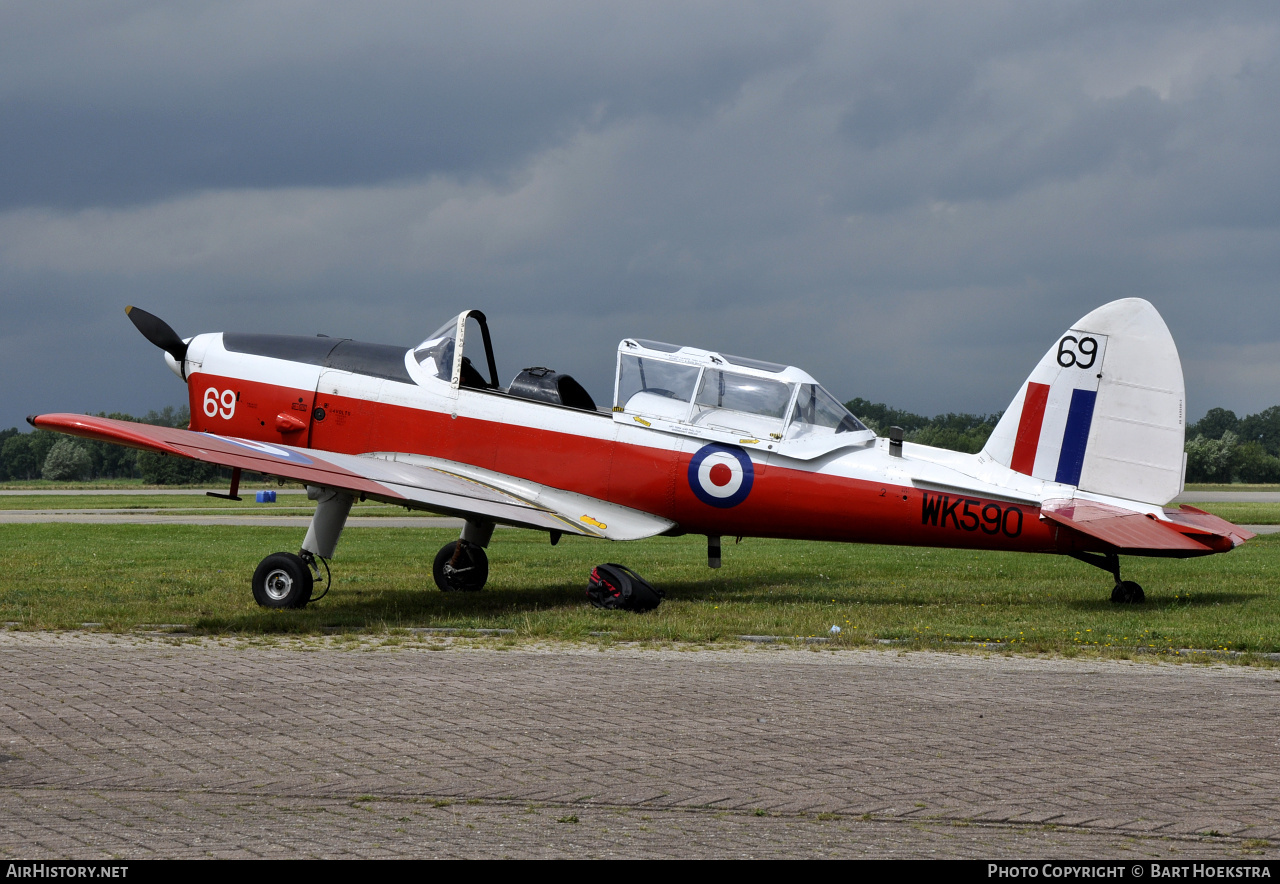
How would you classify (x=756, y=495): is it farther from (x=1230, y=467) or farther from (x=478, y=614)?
(x=1230, y=467)

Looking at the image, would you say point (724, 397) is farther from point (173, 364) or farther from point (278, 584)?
point (173, 364)

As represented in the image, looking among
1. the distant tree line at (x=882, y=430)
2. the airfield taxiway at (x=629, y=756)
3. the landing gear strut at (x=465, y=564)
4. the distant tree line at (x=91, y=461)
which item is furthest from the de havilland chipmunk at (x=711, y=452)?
the distant tree line at (x=91, y=461)

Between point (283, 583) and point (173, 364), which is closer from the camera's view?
point (283, 583)

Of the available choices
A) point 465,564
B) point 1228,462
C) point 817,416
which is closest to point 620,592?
point 817,416

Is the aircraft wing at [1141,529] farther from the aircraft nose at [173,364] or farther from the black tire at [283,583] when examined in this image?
the aircraft nose at [173,364]

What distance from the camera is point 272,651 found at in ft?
29.2

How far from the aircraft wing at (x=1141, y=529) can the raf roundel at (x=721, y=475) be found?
3007mm

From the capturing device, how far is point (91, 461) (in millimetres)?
115688

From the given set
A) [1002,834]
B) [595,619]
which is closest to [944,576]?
[595,619]

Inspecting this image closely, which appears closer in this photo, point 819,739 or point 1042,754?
point 1042,754

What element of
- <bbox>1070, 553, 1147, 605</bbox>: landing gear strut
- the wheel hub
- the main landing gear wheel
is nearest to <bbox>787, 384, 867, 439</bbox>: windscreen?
<bbox>1070, 553, 1147, 605</bbox>: landing gear strut

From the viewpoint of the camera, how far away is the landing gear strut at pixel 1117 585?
11305 millimetres

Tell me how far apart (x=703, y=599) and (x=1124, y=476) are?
4619mm

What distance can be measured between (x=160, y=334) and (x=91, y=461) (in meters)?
115
